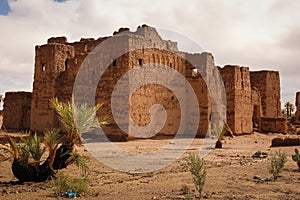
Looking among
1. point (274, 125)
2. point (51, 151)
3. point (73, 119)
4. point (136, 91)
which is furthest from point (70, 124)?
point (274, 125)

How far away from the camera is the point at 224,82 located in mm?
24688

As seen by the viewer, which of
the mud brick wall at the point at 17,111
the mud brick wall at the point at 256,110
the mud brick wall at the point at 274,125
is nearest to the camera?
the mud brick wall at the point at 17,111

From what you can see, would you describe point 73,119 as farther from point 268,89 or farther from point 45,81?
point 268,89

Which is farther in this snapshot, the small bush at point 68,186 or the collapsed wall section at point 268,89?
the collapsed wall section at point 268,89

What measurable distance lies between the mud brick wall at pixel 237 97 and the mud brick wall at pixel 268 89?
7.55m

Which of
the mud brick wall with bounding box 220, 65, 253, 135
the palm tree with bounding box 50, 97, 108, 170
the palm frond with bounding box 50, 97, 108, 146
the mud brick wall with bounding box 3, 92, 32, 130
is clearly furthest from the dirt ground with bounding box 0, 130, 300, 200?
the mud brick wall with bounding box 220, 65, 253, 135

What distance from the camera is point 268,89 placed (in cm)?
3244

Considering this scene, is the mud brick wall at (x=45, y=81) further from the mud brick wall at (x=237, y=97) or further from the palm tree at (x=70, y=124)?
the palm tree at (x=70, y=124)

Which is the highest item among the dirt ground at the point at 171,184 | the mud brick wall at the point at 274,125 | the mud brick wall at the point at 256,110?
the mud brick wall at the point at 256,110

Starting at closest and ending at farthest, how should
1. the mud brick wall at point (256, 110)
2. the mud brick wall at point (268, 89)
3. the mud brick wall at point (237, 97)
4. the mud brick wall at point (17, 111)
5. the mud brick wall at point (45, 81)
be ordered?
1. the mud brick wall at point (45, 81)
2. the mud brick wall at point (17, 111)
3. the mud brick wall at point (237, 97)
4. the mud brick wall at point (256, 110)
5. the mud brick wall at point (268, 89)

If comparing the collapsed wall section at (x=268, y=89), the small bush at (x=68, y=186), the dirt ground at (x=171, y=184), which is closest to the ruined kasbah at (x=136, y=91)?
the collapsed wall section at (x=268, y=89)

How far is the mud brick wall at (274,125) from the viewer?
27891 millimetres

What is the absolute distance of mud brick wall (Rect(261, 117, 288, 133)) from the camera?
2789 cm

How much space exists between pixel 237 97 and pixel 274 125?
5.43m
